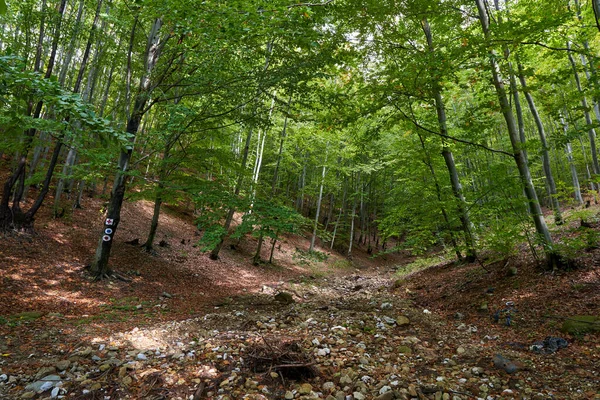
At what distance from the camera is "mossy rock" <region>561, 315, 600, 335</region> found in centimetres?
422

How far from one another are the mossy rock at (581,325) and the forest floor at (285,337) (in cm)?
6

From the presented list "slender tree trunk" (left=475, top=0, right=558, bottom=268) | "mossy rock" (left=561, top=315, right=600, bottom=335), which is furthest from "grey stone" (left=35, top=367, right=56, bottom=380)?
"slender tree trunk" (left=475, top=0, right=558, bottom=268)

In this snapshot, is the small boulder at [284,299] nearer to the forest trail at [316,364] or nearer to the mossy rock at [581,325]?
the forest trail at [316,364]

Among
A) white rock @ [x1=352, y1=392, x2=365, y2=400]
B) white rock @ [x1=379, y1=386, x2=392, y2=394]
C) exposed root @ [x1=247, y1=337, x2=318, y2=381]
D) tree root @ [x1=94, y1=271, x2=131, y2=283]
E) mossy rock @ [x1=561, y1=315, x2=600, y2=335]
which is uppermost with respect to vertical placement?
mossy rock @ [x1=561, y1=315, x2=600, y2=335]

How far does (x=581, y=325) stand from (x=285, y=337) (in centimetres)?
432

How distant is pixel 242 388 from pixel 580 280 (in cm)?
650

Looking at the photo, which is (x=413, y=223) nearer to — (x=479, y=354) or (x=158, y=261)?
(x=479, y=354)

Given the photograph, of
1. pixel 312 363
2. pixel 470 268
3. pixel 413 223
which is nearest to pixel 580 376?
pixel 312 363

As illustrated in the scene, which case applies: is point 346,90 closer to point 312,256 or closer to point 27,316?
point 312,256

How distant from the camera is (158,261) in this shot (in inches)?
434

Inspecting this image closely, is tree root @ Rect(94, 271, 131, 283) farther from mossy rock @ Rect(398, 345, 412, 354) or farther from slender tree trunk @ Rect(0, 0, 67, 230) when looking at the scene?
mossy rock @ Rect(398, 345, 412, 354)

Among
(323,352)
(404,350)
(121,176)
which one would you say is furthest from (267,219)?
(121,176)

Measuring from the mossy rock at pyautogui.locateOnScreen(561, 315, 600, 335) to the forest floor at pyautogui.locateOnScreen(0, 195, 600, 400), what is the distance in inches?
2.4

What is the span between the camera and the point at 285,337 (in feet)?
15.4
